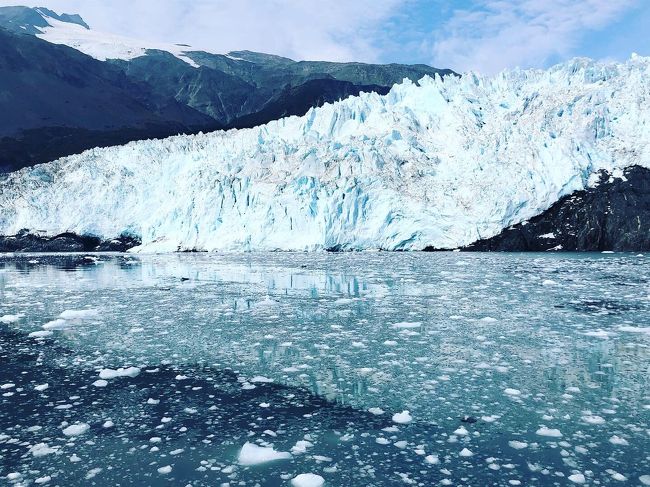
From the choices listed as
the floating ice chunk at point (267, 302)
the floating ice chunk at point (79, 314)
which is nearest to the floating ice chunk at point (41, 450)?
the floating ice chunk at point (79, 314)

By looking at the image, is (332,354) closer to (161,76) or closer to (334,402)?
(334,402)

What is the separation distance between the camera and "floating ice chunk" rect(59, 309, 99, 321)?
891 centimetres

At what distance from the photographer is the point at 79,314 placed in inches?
363

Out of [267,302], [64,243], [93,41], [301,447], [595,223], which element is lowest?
[301,447]

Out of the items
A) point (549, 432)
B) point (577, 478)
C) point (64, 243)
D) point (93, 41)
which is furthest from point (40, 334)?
point (93, 41)

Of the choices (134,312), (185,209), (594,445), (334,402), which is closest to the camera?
(594,445)

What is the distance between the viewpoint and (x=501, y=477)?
312cm

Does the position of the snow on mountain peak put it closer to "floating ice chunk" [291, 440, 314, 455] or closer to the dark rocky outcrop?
the dark rocky outcrop

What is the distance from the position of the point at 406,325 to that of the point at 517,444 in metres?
4.19

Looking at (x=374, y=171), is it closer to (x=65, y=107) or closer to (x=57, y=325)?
(x=57, y=325)

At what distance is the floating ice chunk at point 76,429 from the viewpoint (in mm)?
3922

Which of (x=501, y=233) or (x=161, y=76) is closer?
(x=501, y=233)

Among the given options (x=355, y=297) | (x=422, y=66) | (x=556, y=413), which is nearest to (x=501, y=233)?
(x=355, y=297)

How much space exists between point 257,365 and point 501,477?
3346 millimetres
